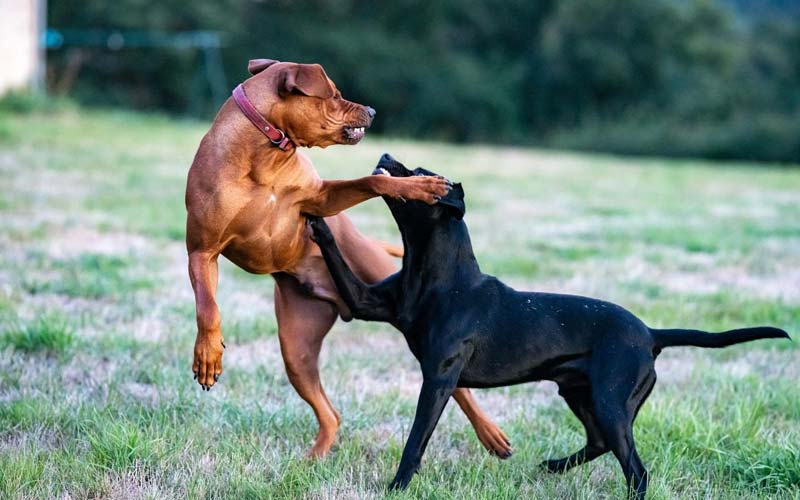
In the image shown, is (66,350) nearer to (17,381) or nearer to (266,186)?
(17,381)

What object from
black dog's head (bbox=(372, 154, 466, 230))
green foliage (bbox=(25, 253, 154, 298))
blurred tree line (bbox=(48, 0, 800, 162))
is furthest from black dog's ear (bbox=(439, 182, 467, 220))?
blurred tree line (bbox=(48, 0, 800, 162))

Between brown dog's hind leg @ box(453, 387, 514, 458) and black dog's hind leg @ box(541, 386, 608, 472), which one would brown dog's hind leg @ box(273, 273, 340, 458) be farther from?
black dog's hind leg @ box(541, 386, 608, 472)

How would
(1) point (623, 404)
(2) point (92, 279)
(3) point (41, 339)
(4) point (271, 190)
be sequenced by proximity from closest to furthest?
(1) point (623, 404)
(4) point (271, 190)
(3) point (41, 339)
(2) point (92, 279)

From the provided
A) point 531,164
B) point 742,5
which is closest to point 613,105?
point 742,5

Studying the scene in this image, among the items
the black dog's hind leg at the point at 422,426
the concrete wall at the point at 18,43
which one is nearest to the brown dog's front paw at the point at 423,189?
the black dog's hind leg at the point at 422,426

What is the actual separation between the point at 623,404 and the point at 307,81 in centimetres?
153

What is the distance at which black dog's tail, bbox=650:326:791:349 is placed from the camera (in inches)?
132

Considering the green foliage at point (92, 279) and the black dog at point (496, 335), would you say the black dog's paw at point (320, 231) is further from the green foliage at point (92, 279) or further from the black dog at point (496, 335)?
the green foliage at point (92, 279)

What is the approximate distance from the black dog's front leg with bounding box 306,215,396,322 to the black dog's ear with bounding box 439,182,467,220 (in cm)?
35

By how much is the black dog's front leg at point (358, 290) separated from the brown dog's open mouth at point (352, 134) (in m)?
0.38

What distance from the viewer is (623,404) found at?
10.6 feet

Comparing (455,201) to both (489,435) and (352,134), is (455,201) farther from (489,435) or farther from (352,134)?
(489,435)

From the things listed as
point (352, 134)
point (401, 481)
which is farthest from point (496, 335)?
point (352, 134)

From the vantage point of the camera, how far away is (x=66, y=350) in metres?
4.86
